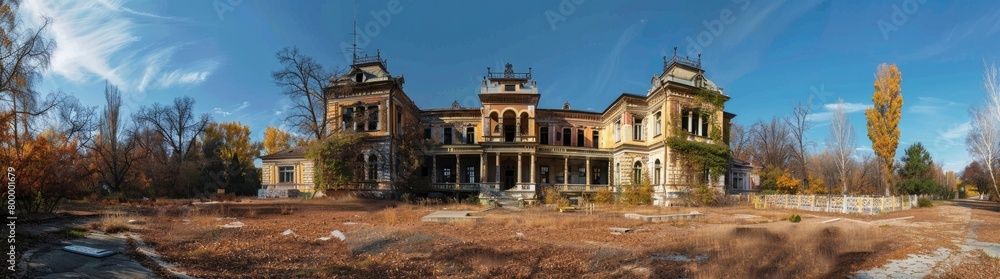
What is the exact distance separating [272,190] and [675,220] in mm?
30878

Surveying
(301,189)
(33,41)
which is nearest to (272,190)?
(301,189)

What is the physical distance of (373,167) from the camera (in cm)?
3075

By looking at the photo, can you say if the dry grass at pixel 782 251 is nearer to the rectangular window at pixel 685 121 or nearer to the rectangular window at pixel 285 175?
the rectangular window at pixel 685 121

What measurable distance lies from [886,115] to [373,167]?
40.1m

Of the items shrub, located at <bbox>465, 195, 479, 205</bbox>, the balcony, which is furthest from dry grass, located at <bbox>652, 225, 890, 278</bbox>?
the balcony

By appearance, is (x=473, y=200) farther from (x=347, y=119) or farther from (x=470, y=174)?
(x=347, y=119)

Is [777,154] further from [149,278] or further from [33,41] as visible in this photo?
[33,41]

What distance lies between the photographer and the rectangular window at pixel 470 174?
36.8 metres

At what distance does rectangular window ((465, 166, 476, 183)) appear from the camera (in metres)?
36.8

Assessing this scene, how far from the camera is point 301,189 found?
3300 centimetres

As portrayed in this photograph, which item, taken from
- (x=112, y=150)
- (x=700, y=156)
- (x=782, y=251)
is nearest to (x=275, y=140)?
(x=112, y=150)

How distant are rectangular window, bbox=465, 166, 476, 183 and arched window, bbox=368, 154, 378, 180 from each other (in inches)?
353

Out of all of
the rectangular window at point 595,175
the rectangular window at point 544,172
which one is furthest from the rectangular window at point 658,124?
the rectangular window at point 544,172

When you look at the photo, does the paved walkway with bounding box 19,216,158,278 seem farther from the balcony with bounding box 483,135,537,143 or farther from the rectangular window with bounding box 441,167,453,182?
the rectangular window with bounding box 441,167,453,182
